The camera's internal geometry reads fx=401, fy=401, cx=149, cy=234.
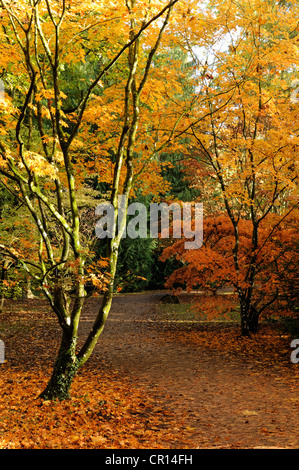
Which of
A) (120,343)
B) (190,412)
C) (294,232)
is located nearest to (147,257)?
(120,343)

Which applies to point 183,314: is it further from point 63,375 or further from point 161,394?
point 63,375

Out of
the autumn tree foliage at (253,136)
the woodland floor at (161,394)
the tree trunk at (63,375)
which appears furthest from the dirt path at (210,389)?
the autumn tree foliage at (253,136)

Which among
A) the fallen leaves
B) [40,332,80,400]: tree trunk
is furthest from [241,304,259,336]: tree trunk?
[40,332,80,400]: tree trunk

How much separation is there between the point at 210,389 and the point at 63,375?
6.87ft

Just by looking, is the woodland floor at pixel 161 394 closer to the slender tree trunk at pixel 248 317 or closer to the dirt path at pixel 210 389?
the dirt path at pixel 210 389

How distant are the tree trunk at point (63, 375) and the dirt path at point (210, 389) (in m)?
1.29

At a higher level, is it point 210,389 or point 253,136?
point 253,136

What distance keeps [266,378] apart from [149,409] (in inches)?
83.1

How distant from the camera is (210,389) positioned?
5.74 meters

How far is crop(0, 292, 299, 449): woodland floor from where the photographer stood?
4.11 m

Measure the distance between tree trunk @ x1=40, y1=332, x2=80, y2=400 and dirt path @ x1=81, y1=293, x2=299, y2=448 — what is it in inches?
50.7

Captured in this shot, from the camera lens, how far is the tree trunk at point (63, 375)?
16.9ft

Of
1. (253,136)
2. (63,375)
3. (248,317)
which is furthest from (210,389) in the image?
(253,136)
